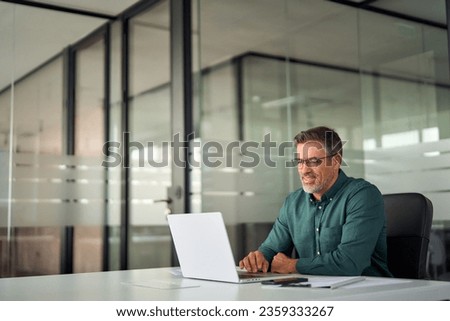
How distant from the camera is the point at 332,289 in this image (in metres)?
1.71

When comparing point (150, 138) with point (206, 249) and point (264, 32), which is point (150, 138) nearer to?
point (264, 32)

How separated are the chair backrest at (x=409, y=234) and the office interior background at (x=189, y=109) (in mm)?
1288

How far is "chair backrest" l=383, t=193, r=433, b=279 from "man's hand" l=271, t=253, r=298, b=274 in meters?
0.45

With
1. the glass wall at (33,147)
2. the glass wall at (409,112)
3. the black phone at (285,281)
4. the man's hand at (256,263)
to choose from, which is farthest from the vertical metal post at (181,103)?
the black phone at (285,281)

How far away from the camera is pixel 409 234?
240cm

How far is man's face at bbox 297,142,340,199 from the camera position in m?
2.54

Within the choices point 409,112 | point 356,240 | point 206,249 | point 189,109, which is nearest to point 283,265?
point 356,240

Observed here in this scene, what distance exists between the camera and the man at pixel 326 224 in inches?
87.9

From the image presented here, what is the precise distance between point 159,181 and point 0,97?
53.2 inches

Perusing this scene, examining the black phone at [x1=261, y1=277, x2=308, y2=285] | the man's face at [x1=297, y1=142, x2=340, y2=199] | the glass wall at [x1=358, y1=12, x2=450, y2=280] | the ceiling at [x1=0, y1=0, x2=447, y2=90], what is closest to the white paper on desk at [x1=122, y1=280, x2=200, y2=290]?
the black phone at [x1=261, y1=277, x2=308, y2=285]

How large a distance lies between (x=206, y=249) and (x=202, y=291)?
0.19 meters

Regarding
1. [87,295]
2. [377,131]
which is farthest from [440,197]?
[87,295]

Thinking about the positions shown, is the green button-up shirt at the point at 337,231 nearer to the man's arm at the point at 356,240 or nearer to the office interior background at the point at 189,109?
the man's arm at the point at 356,240

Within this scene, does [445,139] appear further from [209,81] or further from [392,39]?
[209,81]
